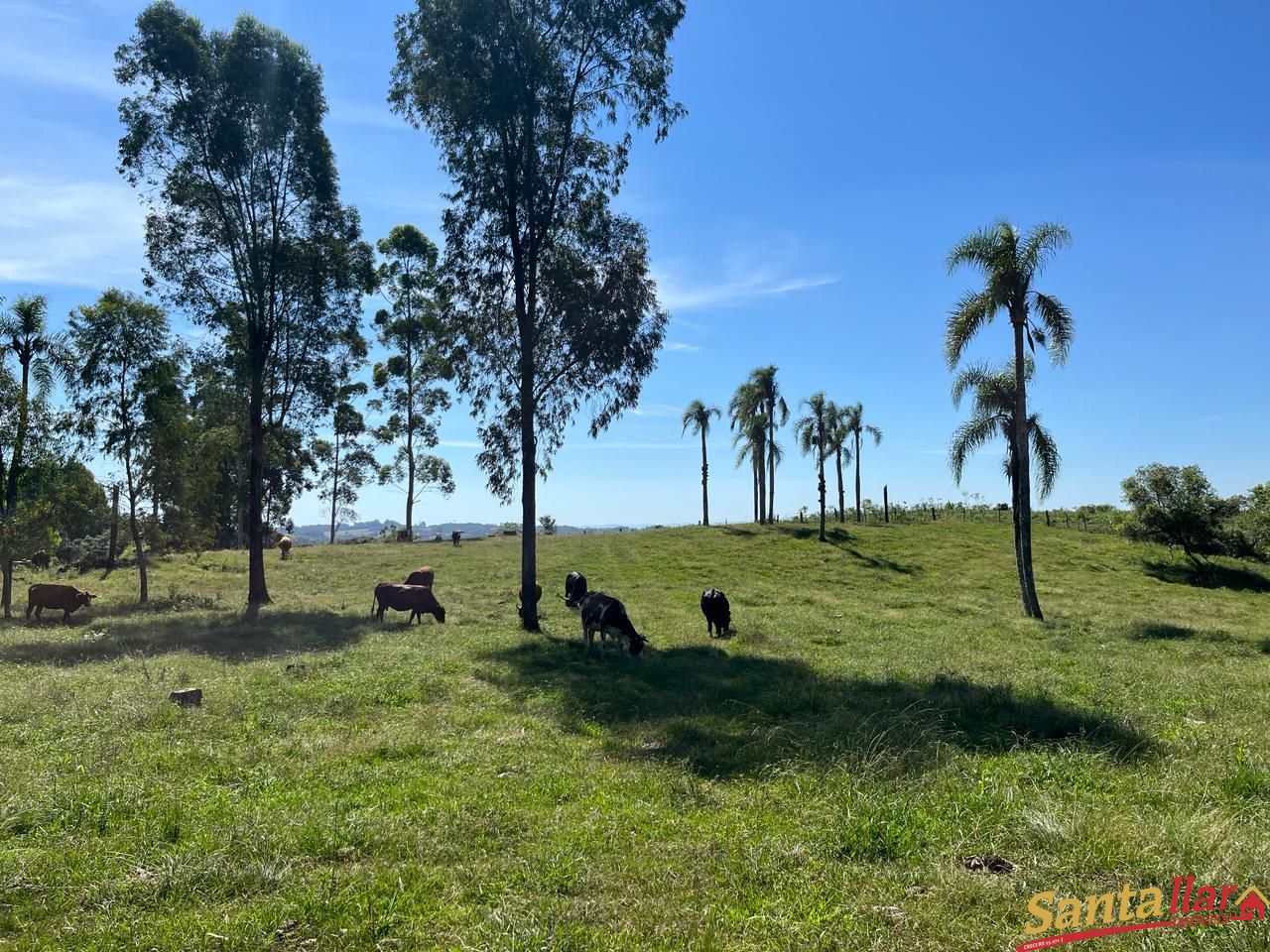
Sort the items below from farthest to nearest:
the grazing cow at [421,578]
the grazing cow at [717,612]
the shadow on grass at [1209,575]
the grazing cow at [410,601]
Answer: the shadow on grass at [1209,575], the grazing cow at [421,578], the grazing cow at [410,601], the grazing cow at [717,612]

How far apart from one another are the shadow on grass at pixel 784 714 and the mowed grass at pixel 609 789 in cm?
7

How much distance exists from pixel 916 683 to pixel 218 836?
11.2 meters

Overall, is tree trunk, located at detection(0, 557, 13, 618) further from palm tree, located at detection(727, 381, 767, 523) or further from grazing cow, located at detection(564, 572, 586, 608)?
palm tree, located at detection(727, 381, 767, 523)

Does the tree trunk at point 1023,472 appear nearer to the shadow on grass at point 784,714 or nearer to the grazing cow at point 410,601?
the shadow on grass at point 784,714

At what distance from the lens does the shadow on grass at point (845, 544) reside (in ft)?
145

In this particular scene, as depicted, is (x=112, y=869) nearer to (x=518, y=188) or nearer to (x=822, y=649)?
(x=822, y=649)

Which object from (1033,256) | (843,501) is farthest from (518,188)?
(843,501)

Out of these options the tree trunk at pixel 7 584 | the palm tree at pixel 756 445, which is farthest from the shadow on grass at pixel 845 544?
the tree trunk at pixel 7 584

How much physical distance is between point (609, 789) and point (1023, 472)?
2393cm

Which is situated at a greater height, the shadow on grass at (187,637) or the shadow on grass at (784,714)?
the shadow on grass at (784,714)

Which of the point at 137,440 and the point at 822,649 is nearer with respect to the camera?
the point at 822,649

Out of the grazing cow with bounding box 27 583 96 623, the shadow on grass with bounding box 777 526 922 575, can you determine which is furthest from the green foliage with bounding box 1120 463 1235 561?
the grazing cow with bounding box 27 583 96 623

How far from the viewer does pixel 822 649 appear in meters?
17.8

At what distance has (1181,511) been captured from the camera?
45438mm
